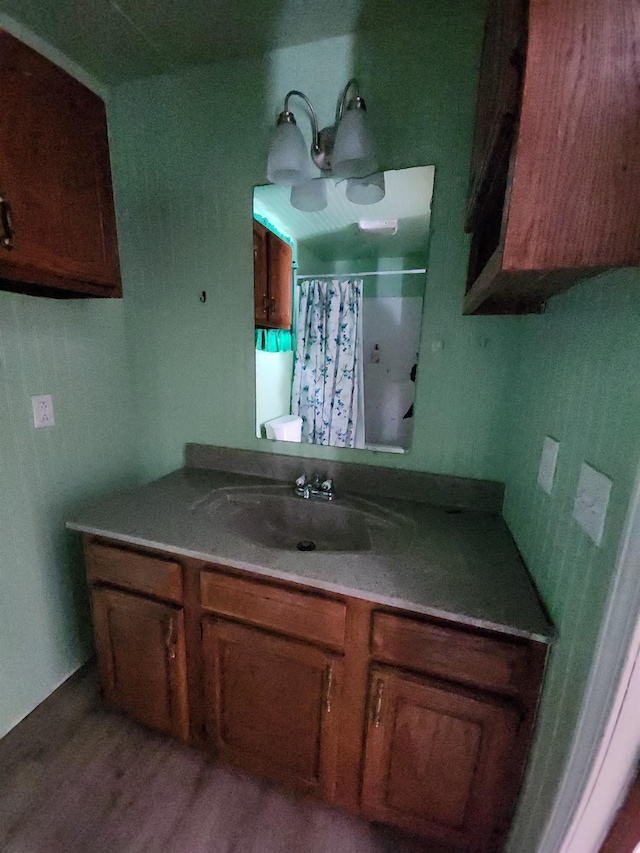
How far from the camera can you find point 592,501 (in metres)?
0.66

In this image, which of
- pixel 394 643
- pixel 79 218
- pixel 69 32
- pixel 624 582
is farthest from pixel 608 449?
pixel 69 32

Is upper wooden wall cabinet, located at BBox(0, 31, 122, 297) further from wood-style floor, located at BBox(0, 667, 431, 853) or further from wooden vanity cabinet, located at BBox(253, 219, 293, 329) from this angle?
wood-style floor, located at BBox(0, 667, 431, 853)

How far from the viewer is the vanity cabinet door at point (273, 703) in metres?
0.99

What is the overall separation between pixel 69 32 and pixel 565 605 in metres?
2.13

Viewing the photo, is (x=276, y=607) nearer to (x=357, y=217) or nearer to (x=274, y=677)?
(x=274, y=677)

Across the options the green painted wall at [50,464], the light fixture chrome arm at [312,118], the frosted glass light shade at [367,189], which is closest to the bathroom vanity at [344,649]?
the green painted wall at [50,464]

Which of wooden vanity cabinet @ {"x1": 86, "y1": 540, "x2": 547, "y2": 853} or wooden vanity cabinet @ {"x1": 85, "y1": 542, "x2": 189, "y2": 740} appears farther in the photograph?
wooden vanity cabinet @ {"x1": 85, "y1": 542, "x2": 189, "y2": 740}

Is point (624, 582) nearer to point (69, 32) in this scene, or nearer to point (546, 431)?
point (546, 431)

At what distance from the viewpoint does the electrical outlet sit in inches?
51.9

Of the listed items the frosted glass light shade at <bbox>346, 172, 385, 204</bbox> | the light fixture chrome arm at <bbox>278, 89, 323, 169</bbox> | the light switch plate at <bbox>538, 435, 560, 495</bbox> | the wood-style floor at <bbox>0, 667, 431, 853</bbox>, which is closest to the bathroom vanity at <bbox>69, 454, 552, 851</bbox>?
the wood-style floor at <bbox>0, 667, 431, 853</bbox>

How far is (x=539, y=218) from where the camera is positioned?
546 millimetres

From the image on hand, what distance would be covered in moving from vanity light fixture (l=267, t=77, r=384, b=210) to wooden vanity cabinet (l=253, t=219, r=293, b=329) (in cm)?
19

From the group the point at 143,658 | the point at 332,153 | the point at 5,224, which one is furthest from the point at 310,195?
the point at 143,658

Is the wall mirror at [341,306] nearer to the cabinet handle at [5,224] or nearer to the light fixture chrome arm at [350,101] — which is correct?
the light fixture chrome arm at [350,101]
